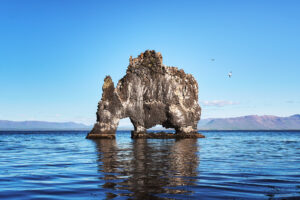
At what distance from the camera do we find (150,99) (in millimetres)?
73875

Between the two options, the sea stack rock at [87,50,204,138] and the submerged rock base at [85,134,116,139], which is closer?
the submerged rock base at [85,134,116,139]

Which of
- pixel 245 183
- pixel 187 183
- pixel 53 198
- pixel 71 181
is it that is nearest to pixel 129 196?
pixel 53 198

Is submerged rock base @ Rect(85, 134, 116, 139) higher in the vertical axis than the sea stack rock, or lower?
lower

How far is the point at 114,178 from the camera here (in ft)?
42.6

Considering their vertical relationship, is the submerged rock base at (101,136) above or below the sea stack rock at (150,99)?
below

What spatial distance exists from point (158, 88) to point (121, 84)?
925 centimetres

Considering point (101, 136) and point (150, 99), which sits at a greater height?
point (150, 99)

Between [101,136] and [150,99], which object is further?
[150,99]

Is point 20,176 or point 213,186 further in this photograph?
point 20,176

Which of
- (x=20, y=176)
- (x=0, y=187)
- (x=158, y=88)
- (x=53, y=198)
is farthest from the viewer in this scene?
(x=158, y=88)

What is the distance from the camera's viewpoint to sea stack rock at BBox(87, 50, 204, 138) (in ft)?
233

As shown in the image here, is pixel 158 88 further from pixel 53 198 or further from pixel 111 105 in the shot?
pixel 53 198

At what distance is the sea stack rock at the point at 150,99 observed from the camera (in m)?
71.1

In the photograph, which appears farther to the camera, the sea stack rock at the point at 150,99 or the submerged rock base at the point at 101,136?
the sea stack rock at the point at 150,99
